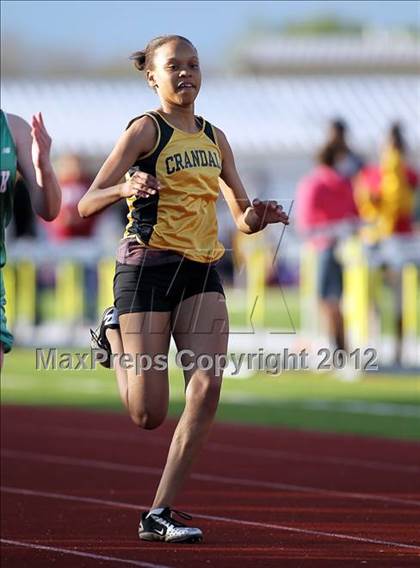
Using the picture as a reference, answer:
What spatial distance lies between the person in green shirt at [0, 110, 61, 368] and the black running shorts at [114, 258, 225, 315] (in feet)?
2.67

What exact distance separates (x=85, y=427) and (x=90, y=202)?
6519 millimetres

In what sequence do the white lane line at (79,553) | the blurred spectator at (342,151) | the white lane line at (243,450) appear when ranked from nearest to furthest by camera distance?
the white lane line at (79,553) → the white lane line at (243,450) → the blurred spectator at (342,151)

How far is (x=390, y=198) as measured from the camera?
17781 mm

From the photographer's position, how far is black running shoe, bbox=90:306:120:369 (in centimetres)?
770

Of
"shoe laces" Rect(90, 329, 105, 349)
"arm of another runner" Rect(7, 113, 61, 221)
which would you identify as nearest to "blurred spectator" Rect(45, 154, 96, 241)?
"shoe laces" Rect(90, 329, 105, 349)

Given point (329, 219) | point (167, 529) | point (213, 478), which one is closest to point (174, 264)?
point (167, 529)

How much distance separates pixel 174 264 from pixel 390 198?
1048 cm

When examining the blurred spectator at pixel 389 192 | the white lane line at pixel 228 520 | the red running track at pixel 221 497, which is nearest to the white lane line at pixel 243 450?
the red running track at pixel 221 497

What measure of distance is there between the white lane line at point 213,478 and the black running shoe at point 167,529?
1.76 m

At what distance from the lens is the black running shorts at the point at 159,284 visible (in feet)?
24.8

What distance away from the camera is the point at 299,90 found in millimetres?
42500

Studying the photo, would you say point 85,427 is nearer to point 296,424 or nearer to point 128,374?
point 296,424

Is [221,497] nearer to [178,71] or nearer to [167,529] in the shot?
[167,529]

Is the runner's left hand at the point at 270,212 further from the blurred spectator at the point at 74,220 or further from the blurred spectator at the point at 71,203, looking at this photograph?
the blurred spectator at the point at 74,220
